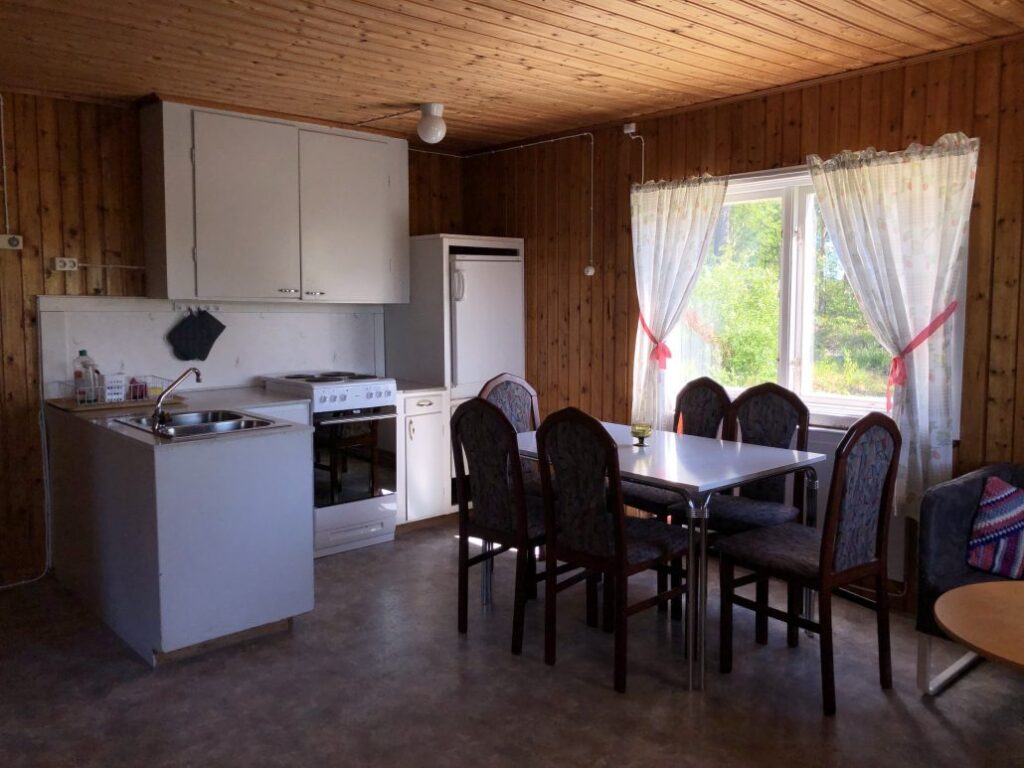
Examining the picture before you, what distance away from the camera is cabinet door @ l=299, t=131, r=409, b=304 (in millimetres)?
4773

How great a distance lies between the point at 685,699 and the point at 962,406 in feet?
5.72

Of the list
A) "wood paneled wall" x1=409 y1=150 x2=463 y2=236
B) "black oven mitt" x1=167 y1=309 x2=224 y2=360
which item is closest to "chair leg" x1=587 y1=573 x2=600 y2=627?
"black oven mitt" x1=167 y1=309 x2=224 y2=360

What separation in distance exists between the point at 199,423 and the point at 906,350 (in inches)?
125

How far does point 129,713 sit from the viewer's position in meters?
2.88

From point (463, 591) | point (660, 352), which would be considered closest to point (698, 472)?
point (463, 591)

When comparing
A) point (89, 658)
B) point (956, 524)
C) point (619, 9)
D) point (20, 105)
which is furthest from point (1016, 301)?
point (20, 105)

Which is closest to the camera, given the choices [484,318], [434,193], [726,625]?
[726,625]

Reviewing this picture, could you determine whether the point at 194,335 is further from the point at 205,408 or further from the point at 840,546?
the point at 840,546

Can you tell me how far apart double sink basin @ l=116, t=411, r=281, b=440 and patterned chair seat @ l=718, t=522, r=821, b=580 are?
1894mm

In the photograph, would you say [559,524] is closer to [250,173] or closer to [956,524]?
[956,524]

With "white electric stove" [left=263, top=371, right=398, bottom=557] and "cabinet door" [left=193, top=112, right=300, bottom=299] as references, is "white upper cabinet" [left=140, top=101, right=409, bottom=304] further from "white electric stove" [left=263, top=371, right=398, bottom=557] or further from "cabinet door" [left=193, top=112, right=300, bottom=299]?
"white electric stove" [left=263, top=371, right=398, bottom=557]

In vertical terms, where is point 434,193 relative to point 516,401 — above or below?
above

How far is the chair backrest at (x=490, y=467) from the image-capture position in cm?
329

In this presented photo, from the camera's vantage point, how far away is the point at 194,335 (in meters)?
4.66
